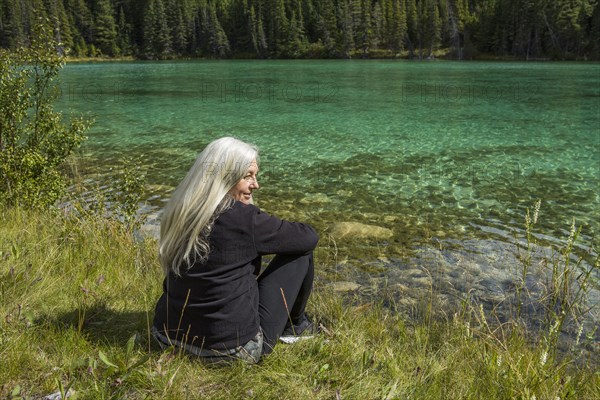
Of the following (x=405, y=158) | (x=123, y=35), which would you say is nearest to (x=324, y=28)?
(x=123, y=35)

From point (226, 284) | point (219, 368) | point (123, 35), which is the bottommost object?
point (219, 368)

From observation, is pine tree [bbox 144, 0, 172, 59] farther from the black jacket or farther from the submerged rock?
the black jacket

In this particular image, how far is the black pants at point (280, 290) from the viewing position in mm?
3828

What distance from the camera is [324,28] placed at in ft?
481

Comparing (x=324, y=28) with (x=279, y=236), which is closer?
(x=279, y=236)

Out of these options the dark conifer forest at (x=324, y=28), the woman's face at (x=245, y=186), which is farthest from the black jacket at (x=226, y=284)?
the dark conifer forest at (x=324, y=28)

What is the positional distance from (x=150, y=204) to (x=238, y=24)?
169 m

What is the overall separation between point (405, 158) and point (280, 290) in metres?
12.7

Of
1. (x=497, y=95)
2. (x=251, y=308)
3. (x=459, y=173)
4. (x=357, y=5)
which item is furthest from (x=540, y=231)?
(x=357, y=5)

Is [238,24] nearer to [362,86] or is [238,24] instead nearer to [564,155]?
[362,86]

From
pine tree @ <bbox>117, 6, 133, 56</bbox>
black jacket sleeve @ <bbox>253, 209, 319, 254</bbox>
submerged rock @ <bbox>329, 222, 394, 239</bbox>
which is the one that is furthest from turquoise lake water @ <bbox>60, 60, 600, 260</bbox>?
pine tree @ <bbox>117, 6, 133, 56</bbox>

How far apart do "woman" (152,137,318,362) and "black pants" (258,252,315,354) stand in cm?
7

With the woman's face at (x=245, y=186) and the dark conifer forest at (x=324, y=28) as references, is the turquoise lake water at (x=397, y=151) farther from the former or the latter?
the dark conifer forest at (x=324, y=28)

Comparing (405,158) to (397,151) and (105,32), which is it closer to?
(397,151)
